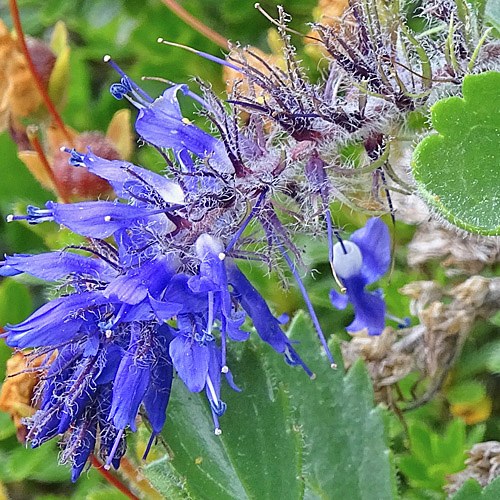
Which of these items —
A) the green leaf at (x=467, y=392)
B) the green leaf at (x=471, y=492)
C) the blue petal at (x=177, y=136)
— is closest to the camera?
the blue petal at (x=177, y=136)

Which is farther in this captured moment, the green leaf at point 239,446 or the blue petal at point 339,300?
the blue petal at point 339,300

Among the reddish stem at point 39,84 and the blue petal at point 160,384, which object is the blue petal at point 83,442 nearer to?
the blue petal at point 160,384

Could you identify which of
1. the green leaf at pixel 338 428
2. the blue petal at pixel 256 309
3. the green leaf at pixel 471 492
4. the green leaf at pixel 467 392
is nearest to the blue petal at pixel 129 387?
the blue petal at pixel 256 309

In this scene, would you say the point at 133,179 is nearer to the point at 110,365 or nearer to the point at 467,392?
the point at 110,365

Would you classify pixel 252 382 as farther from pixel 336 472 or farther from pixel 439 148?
pixel 439 148

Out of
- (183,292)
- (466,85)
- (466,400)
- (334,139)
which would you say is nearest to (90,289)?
(183,292)

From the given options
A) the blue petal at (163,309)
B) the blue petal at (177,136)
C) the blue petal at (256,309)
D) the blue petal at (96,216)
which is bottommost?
the blue petal at (256,309)
